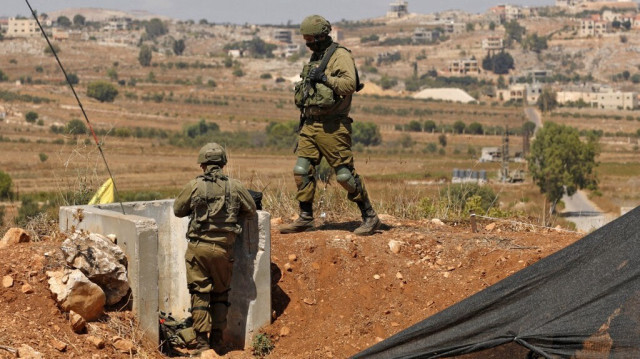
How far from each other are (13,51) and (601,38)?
100182mm

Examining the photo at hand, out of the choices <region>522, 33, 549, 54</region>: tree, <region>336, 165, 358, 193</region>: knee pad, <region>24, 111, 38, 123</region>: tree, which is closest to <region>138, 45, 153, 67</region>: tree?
<region>24, 111, 38, 123</region>: tree

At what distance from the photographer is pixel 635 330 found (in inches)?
233

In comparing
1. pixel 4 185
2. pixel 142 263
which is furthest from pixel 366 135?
pixel 142 263

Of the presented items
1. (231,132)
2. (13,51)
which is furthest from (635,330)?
(13,51)

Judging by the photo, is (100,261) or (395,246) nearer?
(100,261)

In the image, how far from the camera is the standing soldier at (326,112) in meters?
8.77

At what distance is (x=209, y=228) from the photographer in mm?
7586

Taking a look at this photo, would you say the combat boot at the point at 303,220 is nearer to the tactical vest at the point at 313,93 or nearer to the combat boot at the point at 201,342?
the tactical vest at the point at 313,93

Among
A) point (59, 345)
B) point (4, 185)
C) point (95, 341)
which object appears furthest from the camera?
point (4, 185)

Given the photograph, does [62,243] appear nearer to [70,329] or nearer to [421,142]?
[70,329]

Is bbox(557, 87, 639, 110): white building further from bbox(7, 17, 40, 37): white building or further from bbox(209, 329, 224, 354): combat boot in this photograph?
bbox(209, 329, 224, 354): combat boot

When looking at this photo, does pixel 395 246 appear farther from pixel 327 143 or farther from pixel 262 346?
pixel 262 346

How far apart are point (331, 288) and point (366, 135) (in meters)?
73.7

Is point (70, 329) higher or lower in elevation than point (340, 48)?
lower
